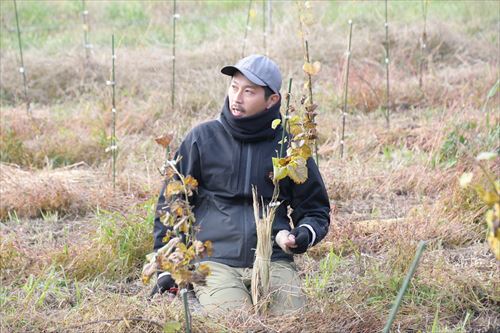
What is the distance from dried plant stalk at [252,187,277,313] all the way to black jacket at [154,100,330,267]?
167 millimetres

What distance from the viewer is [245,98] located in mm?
3557

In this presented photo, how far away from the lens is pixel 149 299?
3.58 metres

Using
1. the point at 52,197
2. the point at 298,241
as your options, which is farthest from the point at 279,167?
the point at 52,197

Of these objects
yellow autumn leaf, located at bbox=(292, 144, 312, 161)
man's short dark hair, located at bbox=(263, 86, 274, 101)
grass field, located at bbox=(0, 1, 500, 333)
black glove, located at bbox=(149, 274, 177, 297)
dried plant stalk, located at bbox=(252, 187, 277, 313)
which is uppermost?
man's short dark hair, located at bbox=(263, 86, 274, 101)

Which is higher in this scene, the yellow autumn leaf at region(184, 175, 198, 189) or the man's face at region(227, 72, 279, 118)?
the man's face at region(227, 72, 279, 118)

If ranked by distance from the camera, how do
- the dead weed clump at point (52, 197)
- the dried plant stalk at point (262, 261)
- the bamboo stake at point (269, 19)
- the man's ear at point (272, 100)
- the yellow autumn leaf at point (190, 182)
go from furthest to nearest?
the bamboo stake at point (269, 19)
the dead weed clump at point (52, 197)
the man's ear at point (272, 100)
the dried plant stalk at point (262, 261)
the yellow autumn leaf at point (190, 182)

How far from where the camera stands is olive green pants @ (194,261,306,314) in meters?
3.38

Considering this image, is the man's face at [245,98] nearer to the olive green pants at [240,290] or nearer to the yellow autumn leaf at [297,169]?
the yellow autumn leaf at [297,169]

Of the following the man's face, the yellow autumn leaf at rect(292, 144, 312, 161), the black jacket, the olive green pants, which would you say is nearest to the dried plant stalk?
the olive green pants

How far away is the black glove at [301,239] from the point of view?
336 centimetres

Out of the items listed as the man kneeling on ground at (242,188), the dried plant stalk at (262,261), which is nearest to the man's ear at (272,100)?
the man kneeling on ground at (242,188)

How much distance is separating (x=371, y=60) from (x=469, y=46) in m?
1.36

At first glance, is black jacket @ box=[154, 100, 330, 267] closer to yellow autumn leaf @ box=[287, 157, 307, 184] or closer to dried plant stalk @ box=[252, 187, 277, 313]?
dried plant stalk @ box=[252, 187, 277, 313]

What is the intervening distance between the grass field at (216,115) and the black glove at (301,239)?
8.6 inches
